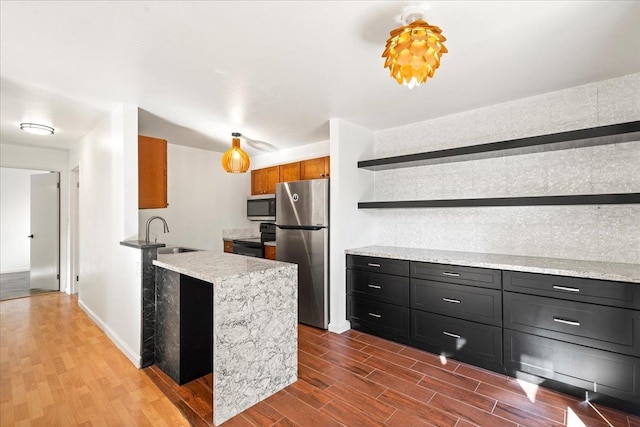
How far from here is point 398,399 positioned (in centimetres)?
200

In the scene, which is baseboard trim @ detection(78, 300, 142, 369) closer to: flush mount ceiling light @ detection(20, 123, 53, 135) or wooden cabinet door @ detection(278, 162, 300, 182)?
flush mount ceiling light @ detection(20, 123, 53, 135)

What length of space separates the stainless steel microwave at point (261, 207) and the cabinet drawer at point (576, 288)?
3308 mm

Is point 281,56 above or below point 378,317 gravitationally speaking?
above

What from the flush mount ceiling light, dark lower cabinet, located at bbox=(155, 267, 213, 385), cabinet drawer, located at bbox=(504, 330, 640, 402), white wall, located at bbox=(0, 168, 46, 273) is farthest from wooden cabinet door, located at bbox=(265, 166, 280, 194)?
white wall, located at bbox=(0, 168, 46, 273)

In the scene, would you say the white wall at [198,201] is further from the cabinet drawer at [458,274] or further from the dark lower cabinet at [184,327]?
the cabinet drawer at [458,274]

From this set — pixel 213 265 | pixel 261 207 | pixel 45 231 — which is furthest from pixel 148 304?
pixel 45 231

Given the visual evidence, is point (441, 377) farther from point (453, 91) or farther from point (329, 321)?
point (453, 91)

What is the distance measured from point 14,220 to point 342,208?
774 centimetres

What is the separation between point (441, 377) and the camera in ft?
7.49

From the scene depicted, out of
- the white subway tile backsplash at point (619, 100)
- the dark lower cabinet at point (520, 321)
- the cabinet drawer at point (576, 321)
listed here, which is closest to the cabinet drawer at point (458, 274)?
the dark lower cabinet at point (520, 321)

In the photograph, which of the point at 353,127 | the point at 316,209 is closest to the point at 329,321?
the point at 316,209

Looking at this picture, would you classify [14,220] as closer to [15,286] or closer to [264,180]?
[15,286]

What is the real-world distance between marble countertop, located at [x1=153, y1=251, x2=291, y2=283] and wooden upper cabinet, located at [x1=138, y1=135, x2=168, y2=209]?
2.61 feet

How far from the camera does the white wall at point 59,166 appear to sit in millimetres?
4336
